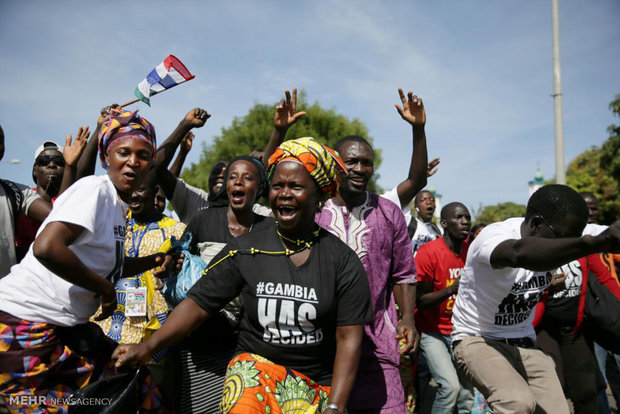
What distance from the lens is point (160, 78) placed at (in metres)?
4.55

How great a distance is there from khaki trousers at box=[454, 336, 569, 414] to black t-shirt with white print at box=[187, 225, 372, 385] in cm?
121

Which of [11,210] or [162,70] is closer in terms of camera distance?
[11,210]

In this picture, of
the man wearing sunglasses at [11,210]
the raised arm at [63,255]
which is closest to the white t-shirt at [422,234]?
the man wearing sunglasses at [11,210]

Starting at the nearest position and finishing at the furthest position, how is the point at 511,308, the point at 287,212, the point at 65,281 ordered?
1. the point at 65,281
2. the point at 287,212
3. the point at 511,308

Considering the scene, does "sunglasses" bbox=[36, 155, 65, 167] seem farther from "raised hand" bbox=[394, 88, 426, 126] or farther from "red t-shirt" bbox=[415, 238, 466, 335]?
"red t-shirt" bbox=[415, 238, 466, 335]

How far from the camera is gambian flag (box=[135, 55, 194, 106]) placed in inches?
178

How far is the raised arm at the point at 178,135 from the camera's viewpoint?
4.41 m

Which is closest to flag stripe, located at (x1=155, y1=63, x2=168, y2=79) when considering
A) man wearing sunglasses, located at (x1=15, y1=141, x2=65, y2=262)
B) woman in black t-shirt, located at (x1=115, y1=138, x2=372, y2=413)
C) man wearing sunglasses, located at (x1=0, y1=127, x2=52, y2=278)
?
man wearing sunglasses, located at (x1=15, y1=141, x2=65, y2=262)

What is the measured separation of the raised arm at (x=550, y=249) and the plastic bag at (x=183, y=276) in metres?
2.08

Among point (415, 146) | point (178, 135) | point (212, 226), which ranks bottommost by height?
point (212, 226)

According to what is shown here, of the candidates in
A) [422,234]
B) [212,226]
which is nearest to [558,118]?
[422,234]

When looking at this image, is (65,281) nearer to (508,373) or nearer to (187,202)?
(187,202)

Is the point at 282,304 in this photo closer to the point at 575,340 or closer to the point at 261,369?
the point at 261,369

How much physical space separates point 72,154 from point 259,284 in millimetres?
2366
